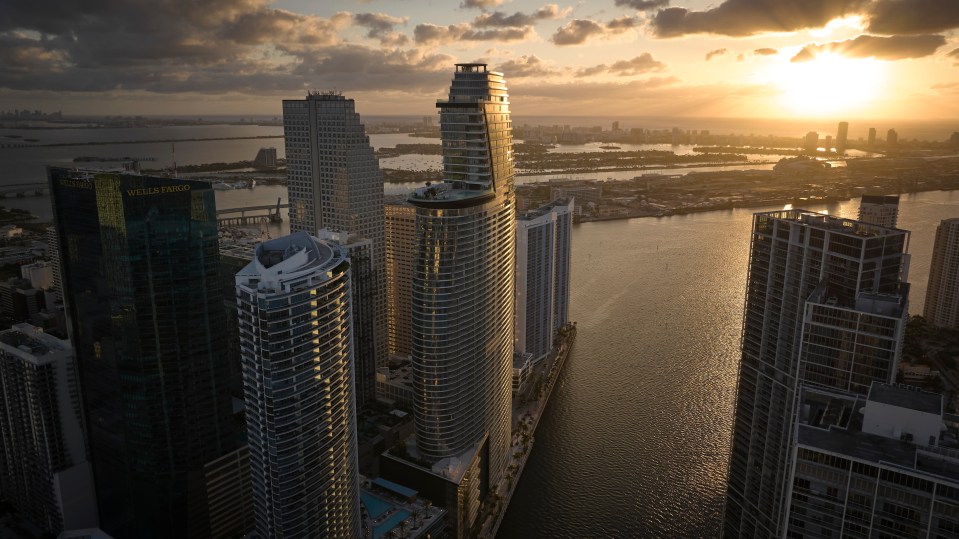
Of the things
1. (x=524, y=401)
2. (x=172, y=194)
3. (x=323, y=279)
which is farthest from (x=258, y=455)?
(x=524, y=401)

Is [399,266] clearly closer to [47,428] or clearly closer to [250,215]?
[47,428]

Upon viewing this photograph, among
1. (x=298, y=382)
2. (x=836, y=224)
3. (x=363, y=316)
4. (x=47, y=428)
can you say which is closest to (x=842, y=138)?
(x=363, y=316)

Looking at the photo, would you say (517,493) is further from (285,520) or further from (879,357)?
(879,357)

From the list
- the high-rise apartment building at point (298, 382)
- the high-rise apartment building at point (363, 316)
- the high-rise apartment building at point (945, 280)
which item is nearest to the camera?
the high-rise apartment building at point (298, 382)

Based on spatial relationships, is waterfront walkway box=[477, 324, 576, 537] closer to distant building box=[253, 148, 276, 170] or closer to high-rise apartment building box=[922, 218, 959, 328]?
→ high-rise apartment building box=[922, 218, 959, 328]

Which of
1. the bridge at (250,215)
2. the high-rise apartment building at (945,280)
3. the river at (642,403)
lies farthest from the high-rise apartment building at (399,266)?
the bridge at (250,215)

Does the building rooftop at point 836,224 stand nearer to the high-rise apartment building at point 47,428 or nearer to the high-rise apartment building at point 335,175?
the high-rise apartment building at point 335,175

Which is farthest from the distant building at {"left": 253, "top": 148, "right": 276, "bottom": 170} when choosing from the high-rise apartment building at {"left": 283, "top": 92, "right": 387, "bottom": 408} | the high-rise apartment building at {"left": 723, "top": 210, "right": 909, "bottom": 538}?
the high-rise apartment building at {"left": 723, "top": 210, "right": 909, "bottom": 538}
